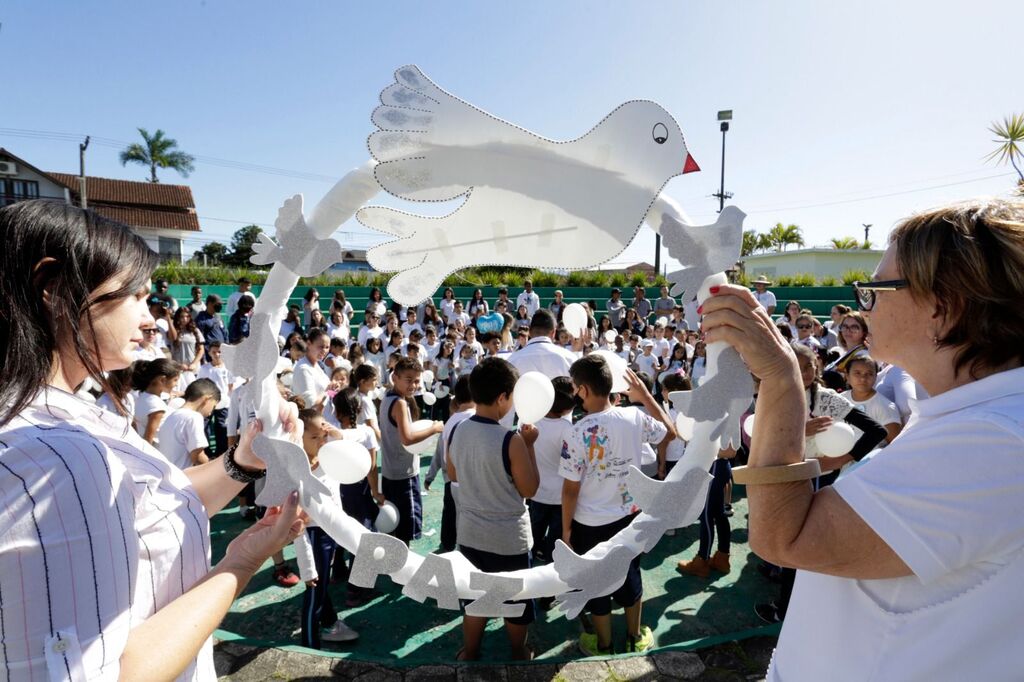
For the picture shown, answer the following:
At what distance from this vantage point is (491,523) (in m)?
3.01

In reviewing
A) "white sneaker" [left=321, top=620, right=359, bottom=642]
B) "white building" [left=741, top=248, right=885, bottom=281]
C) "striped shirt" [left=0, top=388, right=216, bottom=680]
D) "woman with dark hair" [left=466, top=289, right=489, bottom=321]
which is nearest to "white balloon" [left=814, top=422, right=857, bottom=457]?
"striped shirt" [left=0, top=388, right=216, bottom=680]

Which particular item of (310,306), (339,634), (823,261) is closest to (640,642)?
(339,634)

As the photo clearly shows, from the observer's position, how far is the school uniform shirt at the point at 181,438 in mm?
3795

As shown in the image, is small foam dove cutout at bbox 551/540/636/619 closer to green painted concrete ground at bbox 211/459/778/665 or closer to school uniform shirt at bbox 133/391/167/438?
green painted concrete ground at bbox 211/459/778/665

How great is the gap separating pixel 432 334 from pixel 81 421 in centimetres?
903

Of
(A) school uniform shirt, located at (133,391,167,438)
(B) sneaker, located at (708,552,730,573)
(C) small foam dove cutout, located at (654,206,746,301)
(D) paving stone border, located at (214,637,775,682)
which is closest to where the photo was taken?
(C) small foam dove cutout, located at (654,206,746,301)

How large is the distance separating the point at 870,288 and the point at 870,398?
3413 mm

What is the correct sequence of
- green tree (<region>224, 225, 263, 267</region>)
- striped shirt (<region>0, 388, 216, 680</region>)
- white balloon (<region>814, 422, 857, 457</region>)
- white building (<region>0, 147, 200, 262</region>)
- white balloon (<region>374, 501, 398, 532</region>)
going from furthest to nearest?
1. green tree (<region>224, 225, 263, 267</region>)
2. white building (<region>0, 147, 200, 262</region>)
3. white balloon (<region>374, 501, 398, 532</region>)
4. white balloon (<region>814, 422, 857, 457</region>)
5. striped shirt (<region>0, 388, 216, 680</region>)

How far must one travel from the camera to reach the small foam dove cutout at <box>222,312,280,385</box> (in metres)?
1.41

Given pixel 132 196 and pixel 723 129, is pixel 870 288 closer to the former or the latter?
pixel 723 129

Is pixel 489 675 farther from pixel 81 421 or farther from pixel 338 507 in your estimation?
pixel 81 421

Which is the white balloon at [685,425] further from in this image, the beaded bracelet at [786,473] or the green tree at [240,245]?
the green tree at [240,245]

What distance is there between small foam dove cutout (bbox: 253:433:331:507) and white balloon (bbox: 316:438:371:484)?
3.3 inches

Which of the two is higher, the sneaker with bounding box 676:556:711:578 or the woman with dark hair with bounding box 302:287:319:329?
the woman with dark hair with bounding box 302:287:319:329
